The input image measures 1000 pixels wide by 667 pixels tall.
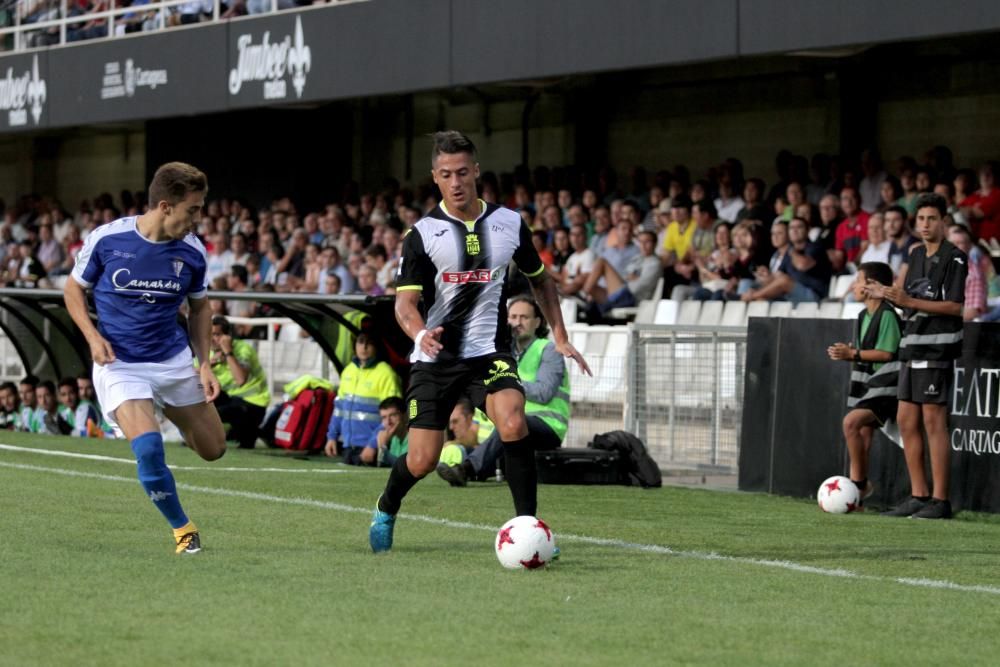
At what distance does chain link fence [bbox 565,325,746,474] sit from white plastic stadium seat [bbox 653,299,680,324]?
4.71 feet

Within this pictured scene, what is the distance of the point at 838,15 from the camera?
1703 cm

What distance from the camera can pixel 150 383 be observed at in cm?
864

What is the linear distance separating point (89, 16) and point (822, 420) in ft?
59.7

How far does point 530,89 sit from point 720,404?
41.9 ft

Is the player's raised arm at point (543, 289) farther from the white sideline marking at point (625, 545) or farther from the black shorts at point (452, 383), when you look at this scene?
the white sideline marking at point (625, 545)

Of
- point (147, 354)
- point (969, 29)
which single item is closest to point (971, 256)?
point (969, 29)

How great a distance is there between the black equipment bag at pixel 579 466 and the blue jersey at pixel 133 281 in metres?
5.79

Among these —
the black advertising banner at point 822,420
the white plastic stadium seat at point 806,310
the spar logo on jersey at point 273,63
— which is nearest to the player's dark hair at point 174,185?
the black advertising banner at point 822,420

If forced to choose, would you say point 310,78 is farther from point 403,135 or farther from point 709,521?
point 709,521

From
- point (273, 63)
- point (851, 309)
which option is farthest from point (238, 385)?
point (273, 63)

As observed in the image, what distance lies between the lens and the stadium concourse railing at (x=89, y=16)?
26.3 meters

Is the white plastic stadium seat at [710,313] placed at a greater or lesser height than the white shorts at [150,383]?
greater

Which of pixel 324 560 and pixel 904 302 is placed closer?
pixel 324 560

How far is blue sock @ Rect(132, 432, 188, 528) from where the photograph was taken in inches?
332
